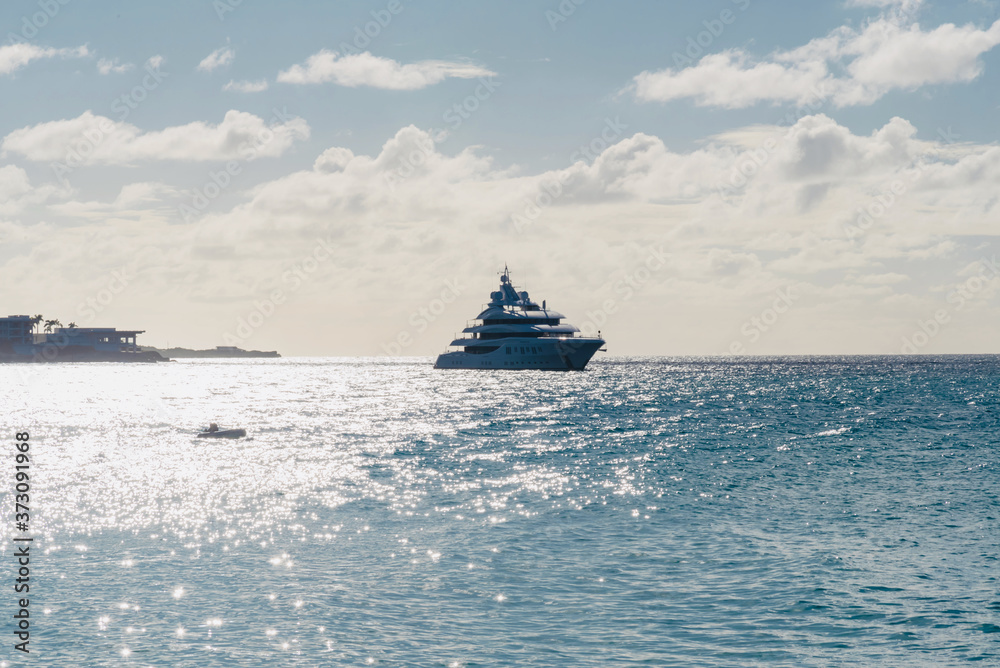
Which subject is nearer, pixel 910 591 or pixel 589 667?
pixel 589 667

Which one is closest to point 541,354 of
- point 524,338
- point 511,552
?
point 524,338

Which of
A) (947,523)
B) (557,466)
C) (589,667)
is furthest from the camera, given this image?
(557,466)

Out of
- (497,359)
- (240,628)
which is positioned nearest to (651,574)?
(240,628)

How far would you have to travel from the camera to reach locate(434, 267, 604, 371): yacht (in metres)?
156

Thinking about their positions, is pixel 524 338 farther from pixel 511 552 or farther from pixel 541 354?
pixel 511 552

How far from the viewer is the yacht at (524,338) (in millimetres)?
156375

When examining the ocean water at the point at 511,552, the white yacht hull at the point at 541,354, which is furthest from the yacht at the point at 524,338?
the ocean water at the point at 511,552

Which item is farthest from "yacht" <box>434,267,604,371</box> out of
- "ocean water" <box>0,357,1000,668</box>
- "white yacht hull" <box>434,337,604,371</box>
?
"ocean water" <box>0,357,1000,668</box>

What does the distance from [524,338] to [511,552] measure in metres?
135

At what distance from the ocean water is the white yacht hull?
102228 mm

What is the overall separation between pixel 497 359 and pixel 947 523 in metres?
136

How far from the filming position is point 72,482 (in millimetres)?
35656

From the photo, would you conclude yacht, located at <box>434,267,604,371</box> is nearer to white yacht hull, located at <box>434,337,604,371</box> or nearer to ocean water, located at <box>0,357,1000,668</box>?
white yacht hull, located at <box>434,337,604,371</box>

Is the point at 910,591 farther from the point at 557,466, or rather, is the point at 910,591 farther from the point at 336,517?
the point at 557,466
